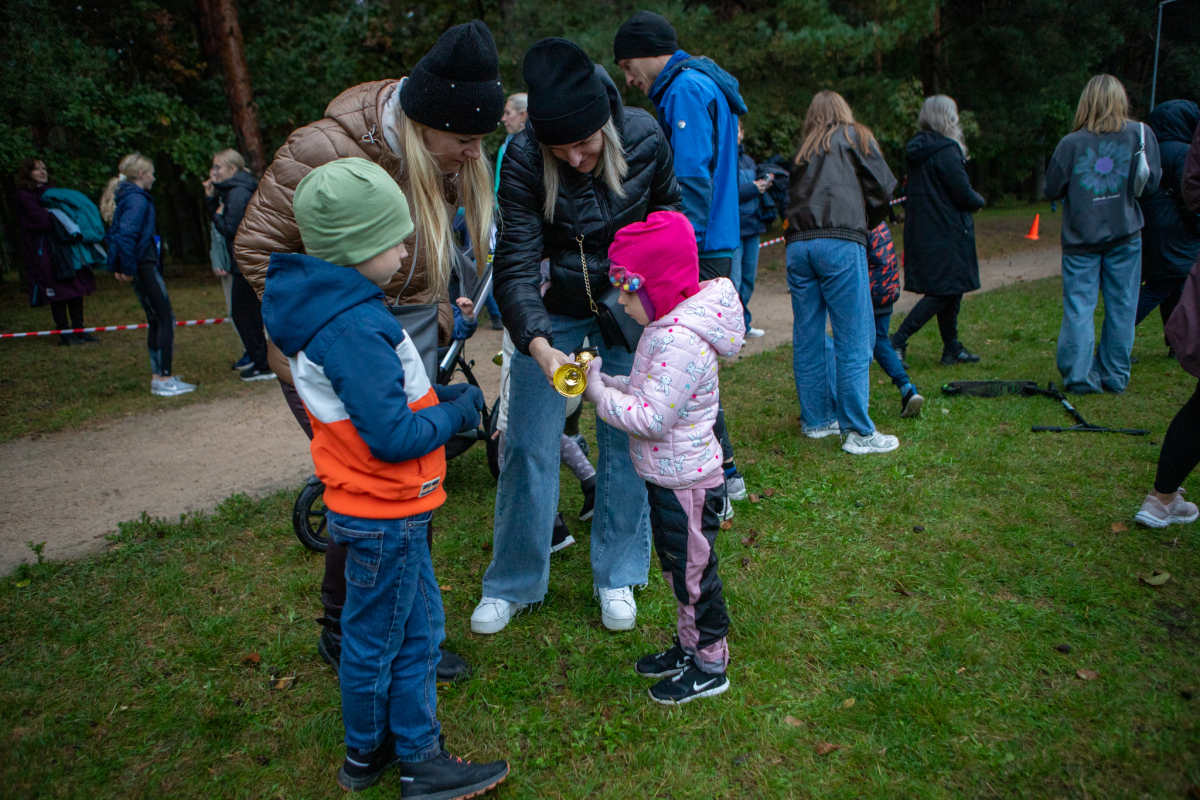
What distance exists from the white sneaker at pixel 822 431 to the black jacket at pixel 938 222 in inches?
83.2

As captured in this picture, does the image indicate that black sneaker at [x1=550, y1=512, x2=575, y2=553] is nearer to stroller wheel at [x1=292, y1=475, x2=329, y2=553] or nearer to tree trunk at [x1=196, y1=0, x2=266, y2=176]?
stroller wheel at [x1=292, y1=475, x2=329, y2=553]

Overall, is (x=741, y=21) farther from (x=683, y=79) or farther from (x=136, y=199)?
(x=683, y=79)

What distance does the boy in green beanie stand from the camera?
6.88 feet

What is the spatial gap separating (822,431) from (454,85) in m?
3.55

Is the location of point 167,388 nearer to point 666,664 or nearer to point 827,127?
point 827,127

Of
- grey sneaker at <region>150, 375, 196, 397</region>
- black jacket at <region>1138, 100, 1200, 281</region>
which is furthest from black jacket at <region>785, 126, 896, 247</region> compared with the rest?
grey sneaker at <region>150, 375, 196, 397</region>

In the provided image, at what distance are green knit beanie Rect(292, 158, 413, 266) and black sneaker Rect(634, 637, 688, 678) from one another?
1.79m

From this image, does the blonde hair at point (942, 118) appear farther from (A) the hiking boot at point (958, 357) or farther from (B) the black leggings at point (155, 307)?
(B) the black leggings at point (155, 307)

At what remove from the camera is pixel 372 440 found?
2088 mm

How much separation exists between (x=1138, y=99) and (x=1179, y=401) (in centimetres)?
2157

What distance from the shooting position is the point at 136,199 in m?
7.42

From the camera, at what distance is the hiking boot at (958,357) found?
22.9ft

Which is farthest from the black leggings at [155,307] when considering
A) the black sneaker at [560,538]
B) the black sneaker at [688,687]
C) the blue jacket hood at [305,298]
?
the black sneaker at [688,687]

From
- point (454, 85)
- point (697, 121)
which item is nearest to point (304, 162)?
point (454, 85)
